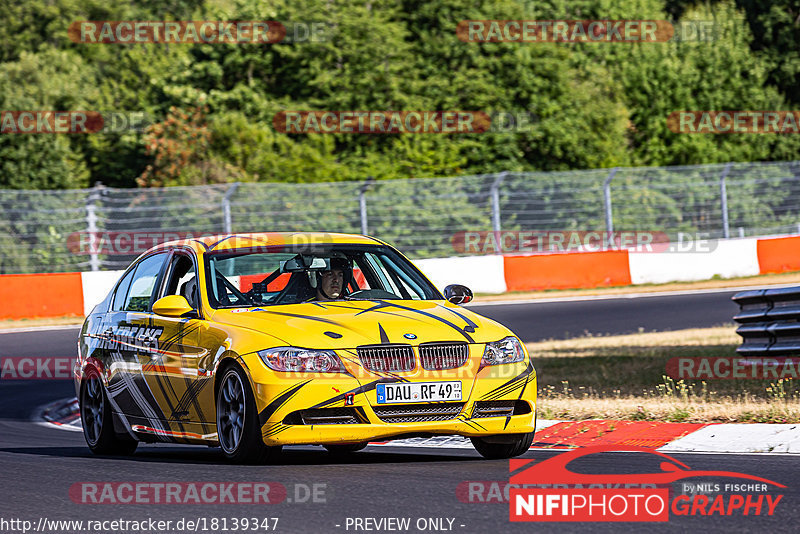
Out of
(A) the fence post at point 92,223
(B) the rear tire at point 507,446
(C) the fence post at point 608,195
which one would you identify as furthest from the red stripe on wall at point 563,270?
(B) the rear tire at point 507,446

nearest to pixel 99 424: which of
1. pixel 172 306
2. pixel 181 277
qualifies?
pixel 181 277

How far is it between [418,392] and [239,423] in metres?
1.11

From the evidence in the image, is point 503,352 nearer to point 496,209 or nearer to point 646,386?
point 646,386

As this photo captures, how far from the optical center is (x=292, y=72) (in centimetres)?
4178

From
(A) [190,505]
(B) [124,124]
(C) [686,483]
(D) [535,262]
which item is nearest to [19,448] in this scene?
(A) [190,505]

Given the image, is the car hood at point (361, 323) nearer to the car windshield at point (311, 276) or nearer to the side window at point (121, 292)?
the car windshield at point (311, 276)

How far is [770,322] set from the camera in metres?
13.0

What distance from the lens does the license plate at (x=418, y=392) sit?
770 centimetres

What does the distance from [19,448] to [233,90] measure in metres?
31.9

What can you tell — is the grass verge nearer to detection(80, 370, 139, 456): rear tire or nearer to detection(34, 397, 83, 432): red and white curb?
detection(80, 370, 139, 456): rear tire

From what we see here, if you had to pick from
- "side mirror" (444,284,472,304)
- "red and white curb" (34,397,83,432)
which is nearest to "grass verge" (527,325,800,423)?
"side mirror" (444,284,472,304)

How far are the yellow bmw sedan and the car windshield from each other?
0.01 m

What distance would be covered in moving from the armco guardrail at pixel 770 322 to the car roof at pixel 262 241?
16.5 feet

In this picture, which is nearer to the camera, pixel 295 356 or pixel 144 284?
pixel 295 356
